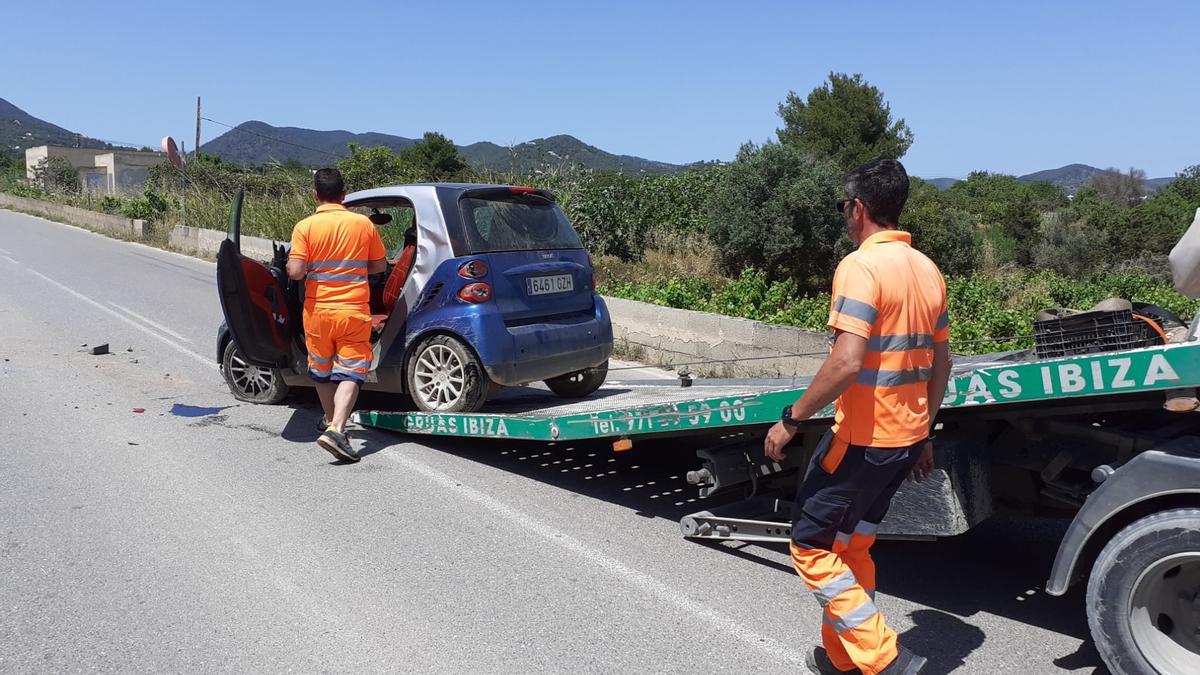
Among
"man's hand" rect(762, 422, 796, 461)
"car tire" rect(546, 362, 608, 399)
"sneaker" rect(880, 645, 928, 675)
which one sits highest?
"man's hand" rect(762, 422, 796, 461)

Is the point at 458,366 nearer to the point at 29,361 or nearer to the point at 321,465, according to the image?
the point at 321,465

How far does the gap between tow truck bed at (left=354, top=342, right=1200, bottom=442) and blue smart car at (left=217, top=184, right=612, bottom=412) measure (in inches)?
13.1

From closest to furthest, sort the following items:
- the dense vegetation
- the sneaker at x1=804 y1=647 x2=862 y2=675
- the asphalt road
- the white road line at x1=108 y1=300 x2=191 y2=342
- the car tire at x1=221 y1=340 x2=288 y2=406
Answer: the sneaker at x1=804 y1=647 x2=862 y2=675
the asphalt road
the car tire at x1=221 y1=340 x2=288 y2=406
the white road line at x1=108 y1=300 x2=191 y2=342
the dense vegetation

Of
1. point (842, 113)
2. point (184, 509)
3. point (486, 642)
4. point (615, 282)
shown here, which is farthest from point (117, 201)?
point (486, 642)

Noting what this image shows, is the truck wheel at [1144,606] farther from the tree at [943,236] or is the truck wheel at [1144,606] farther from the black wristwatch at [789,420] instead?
the tree at [943,236]

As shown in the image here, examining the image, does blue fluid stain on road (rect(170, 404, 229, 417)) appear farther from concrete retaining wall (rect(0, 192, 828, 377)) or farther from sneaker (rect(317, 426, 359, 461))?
concrete retaining wall (rect(0, 192, 828, 377))

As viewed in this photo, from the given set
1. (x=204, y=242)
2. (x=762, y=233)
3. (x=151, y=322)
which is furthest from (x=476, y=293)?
(x=204, y=242)

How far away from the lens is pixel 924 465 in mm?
3400

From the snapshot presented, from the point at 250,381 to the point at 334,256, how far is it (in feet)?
7.00

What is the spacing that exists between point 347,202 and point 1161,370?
540cm

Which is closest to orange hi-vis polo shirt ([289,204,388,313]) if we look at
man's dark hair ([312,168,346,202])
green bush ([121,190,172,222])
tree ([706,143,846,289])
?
man's dark hair ([312,168,346,202])

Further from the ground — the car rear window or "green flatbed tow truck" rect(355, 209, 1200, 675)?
the car rear window

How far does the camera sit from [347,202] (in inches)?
263

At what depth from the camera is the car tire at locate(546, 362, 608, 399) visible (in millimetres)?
7094
